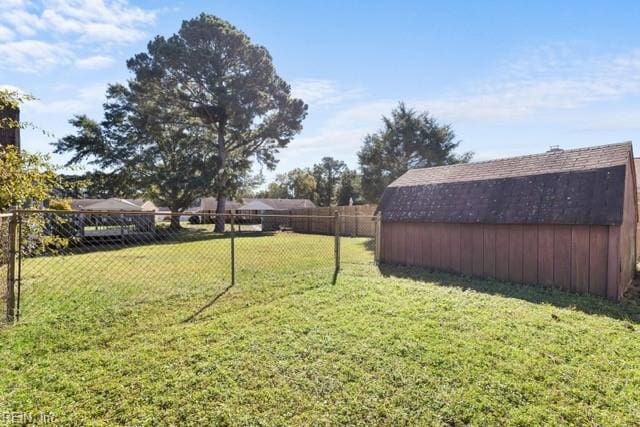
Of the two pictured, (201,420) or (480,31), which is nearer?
(201,420)

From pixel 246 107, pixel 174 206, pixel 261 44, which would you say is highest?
pixel 261 44

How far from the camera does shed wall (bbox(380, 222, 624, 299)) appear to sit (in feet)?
20.2

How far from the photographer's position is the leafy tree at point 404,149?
82.3 feet

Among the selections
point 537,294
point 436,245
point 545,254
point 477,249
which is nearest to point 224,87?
point 436,245

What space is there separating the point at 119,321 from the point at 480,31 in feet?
32.8

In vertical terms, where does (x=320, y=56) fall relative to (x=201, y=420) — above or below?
above

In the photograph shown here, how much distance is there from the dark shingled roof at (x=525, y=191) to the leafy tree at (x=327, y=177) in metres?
37.8

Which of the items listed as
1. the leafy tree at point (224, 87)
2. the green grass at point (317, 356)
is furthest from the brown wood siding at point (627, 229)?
the leafy tree at point (224, 87)

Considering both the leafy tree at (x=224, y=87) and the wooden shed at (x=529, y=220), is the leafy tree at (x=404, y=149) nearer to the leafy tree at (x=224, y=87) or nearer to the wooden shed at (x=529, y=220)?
the leafy tree at (x=224, y=87)

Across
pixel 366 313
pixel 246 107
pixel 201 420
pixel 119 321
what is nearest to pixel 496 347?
pixel 366 313

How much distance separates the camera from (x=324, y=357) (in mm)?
3365

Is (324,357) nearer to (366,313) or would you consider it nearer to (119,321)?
(366,313)

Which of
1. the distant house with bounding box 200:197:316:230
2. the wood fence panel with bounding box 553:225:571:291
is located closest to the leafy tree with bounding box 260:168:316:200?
the distant house with bounding box 200:197:316:230

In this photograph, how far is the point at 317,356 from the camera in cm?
339
